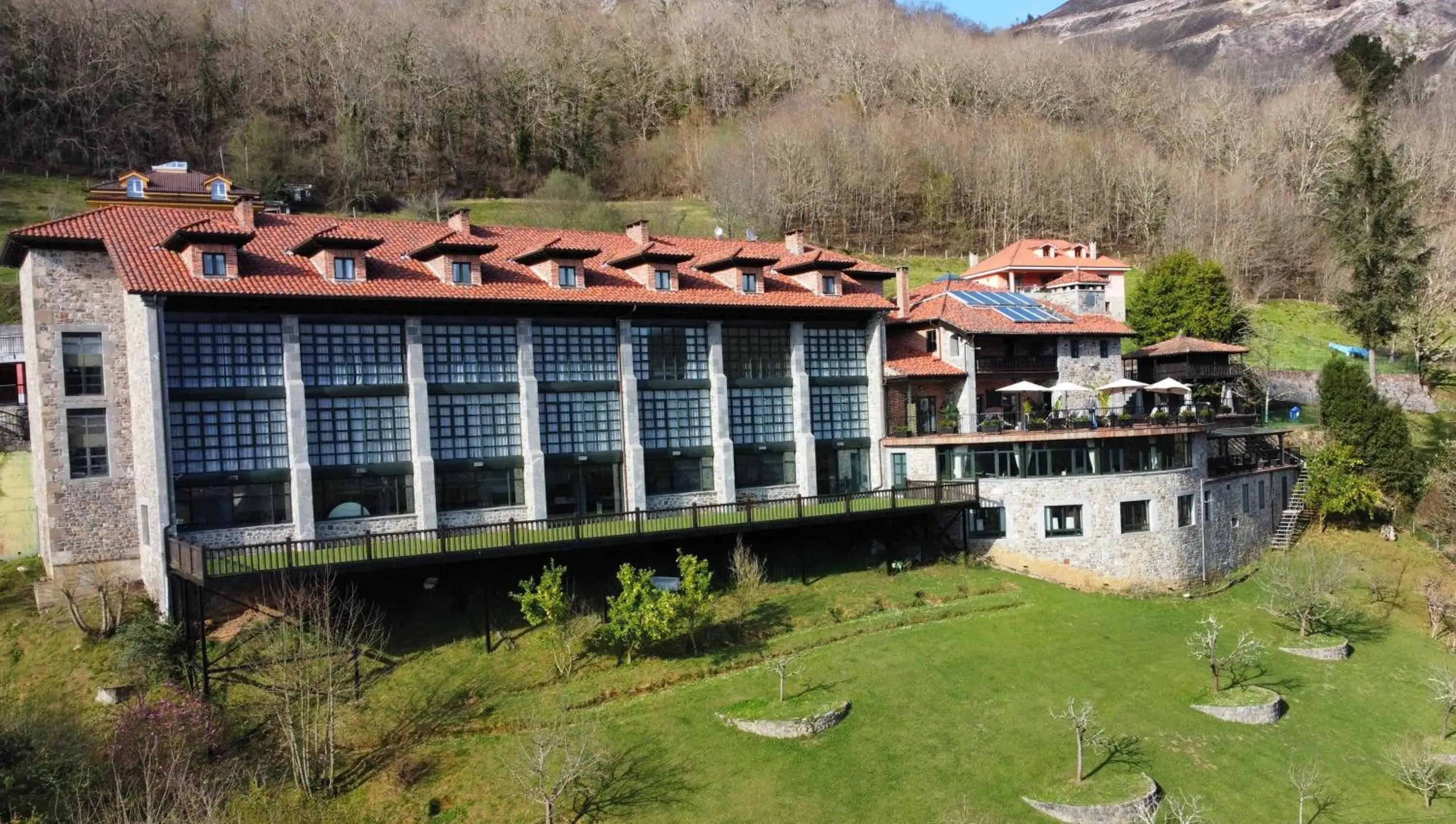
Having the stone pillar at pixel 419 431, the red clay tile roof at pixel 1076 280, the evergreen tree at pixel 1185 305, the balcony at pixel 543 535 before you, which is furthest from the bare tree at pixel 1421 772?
the evergreen tree at pixel 1185 305

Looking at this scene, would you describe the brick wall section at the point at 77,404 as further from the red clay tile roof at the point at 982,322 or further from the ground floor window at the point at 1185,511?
the ground floor window at the point at 1185,511

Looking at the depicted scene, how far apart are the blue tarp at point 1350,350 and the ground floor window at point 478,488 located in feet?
171

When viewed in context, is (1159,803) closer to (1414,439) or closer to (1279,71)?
(1414,439)

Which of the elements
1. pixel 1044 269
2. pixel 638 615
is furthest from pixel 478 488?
pixel 1044 269

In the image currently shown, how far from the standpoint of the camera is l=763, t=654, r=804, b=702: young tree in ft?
76.8

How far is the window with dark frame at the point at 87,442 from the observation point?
89.6 ft

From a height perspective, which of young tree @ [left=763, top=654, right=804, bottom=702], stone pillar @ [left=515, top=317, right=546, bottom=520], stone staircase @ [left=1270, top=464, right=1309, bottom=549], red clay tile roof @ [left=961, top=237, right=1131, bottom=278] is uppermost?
red clay tile roof @ [left=961, top=237, right=1131, bottom=278]

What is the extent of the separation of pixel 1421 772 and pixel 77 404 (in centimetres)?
3485

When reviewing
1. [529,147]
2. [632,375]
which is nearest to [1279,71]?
[529,147]

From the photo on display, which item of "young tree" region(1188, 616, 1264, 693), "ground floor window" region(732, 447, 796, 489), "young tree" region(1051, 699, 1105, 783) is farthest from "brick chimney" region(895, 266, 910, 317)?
"young tree" region(1051, 699, 1105, 783)

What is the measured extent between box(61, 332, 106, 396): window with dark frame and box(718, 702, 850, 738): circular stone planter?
20273mm

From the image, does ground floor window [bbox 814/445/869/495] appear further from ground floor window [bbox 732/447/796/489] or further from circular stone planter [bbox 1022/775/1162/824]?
circular stone planter [bbox 1022/775/1162/824]

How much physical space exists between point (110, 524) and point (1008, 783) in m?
24.7

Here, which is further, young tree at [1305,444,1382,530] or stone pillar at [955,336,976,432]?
young tree at [1305,444,1382,530]
